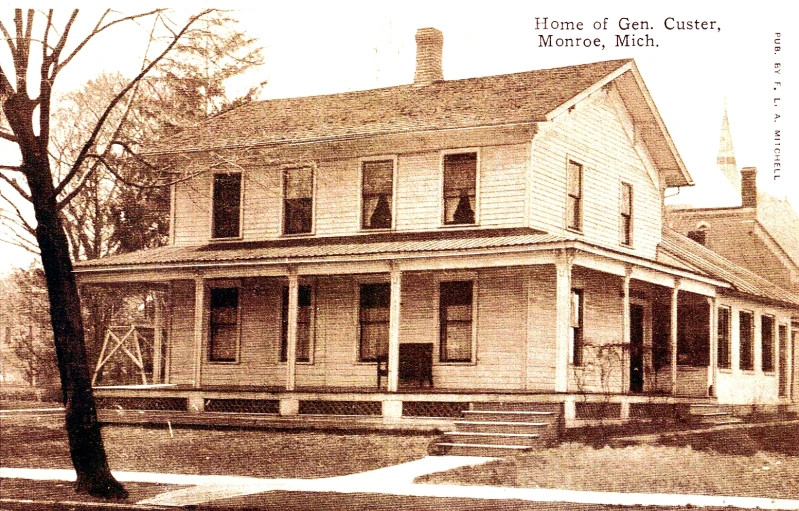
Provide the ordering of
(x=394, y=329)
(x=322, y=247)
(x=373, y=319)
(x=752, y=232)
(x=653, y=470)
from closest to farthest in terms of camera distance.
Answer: (x=653, y=470), (x=394, y=329), (x=322, y=247), (x=373, y=319), (x=752, y=232)

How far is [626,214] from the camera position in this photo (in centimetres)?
2170

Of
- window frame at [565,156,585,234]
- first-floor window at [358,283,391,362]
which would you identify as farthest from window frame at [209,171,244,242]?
window frame at [565,156,585,234]

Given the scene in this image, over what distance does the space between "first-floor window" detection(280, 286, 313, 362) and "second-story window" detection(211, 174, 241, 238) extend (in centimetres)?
176

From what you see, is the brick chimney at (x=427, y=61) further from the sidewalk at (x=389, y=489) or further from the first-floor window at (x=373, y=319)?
the sidewalk at (x=389, y=489)

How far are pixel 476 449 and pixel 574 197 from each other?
6127 mm

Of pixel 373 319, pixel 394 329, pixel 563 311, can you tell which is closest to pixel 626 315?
pixel 563 311

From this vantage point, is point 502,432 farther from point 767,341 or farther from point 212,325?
point 767,341

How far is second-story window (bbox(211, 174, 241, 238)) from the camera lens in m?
21.1

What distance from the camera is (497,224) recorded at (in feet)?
62.6

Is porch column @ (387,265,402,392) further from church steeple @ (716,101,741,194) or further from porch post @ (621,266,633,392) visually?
church steeple @ (716,101,741,194)

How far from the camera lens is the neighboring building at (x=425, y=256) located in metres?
18.6

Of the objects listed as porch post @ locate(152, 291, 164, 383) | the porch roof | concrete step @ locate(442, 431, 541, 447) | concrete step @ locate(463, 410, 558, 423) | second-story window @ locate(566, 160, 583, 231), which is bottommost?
concrete step @ locate(442, 431, 541, 447)

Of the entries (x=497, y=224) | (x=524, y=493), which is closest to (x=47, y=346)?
(x=497, y=224)

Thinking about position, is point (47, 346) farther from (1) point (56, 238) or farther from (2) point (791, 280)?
(2) point (791, 280)
